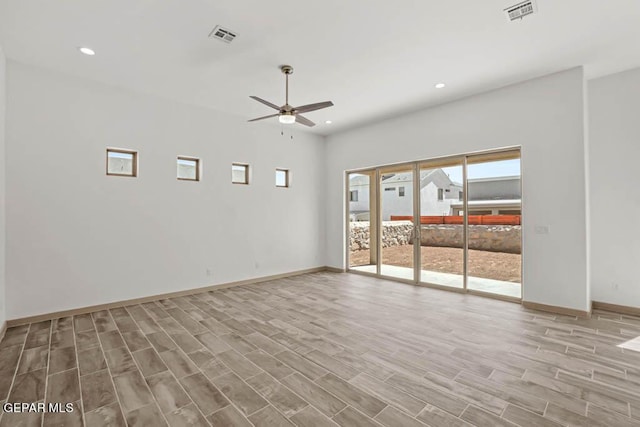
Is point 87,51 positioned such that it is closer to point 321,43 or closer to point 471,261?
point 321,43

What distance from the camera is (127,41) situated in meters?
3.53

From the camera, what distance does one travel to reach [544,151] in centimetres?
445

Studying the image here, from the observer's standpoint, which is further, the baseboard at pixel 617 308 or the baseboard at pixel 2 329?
the baseboard at pixel 617 308

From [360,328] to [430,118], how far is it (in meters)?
4.15

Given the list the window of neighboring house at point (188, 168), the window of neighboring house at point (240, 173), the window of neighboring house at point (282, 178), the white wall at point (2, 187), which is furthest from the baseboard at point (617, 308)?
the white wall at point (2, 187)

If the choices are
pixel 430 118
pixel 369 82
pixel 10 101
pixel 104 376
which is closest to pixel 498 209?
pixel 430 118

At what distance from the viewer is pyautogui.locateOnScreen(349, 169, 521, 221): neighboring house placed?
16.6ft

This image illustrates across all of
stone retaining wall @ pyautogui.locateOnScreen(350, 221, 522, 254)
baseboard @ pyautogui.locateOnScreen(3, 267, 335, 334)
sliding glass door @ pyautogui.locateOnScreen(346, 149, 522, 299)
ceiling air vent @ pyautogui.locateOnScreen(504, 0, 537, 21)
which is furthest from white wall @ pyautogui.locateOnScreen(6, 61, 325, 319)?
ceiling air vent @ pyautogui.locateOnScreen(504, 0, 537, 21)

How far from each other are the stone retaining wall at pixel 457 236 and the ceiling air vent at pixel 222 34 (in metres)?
4.60

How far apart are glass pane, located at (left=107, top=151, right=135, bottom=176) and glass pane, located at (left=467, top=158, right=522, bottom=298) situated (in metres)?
5.88

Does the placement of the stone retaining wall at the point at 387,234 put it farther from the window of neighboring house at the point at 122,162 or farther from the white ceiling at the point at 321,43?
the window of neighboring house at the point at 122,162

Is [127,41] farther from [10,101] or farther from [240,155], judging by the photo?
[240,155]

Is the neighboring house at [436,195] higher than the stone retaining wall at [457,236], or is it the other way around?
the neighboring house at [436,195]

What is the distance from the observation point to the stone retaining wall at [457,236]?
199 inches
